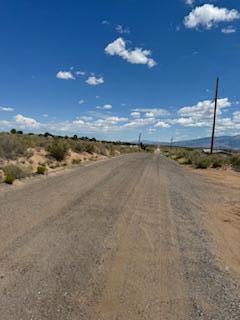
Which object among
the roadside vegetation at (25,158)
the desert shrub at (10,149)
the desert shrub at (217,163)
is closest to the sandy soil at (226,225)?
the roadside vegetation at (25,158)

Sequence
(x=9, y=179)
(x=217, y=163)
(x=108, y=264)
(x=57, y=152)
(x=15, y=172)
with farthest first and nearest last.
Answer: (x=217, y=163) → (x=57, y=152) → (x=15, y=172) → (x=9, y=179) → (x=108, y=264)

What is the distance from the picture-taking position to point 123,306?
4664 mm

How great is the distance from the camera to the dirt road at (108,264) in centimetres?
460

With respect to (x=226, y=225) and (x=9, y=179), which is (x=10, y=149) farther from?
(x=226, y=225)

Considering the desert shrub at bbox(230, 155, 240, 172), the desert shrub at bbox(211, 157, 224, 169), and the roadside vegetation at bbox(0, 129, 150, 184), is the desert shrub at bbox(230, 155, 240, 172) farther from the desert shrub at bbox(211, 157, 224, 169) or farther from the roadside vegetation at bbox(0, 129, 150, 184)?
the roadside vegetation at bbox(0, 129, 150, 184)

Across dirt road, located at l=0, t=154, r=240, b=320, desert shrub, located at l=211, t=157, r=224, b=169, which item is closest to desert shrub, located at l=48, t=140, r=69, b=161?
desert shrub, located at l=211, t=157, r=224, b=169

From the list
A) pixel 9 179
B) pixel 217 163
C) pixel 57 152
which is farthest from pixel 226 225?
pixel 217 163

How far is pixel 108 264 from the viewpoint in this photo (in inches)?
242

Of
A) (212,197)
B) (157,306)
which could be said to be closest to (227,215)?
(212,197)

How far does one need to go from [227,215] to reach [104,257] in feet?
21.3

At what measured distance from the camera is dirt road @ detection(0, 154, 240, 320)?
15.1 ft

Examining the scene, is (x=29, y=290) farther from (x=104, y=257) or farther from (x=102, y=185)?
(x=102, y=185)

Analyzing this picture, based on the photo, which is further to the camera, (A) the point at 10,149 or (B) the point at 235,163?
(B) the point at 235,163

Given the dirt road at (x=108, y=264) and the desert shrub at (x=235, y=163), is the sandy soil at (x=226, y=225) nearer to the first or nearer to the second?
the dirt road at (x=108, y=264)
